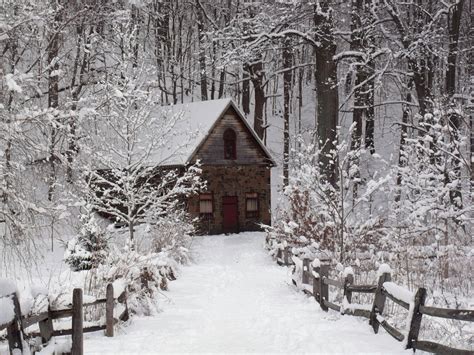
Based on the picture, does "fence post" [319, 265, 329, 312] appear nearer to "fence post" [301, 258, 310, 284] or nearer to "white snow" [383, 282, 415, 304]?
"fence post" [301, 258, 310, 284]

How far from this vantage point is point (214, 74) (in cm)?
4784

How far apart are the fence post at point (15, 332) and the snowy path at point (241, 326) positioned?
1.84 metres

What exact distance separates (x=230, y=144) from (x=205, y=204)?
358 centimetres

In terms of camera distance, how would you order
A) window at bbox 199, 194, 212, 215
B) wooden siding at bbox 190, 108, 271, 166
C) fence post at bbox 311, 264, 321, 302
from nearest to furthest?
1. fence post at bbox 311, 264, 321, 302
2. wooden siding at bbox 190, 108, 271, 166
3. window at bbox 199, 194, 212, 215

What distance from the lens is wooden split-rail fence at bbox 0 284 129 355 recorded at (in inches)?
253

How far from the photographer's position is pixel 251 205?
→ 30.2 m

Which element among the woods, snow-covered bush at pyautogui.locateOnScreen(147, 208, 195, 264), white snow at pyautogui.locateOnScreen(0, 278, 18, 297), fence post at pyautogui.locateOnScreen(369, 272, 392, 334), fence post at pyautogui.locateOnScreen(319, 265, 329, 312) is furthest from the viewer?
snow-covered bush at pyautogui.locateOnScreen(147, 208, 195, 264)

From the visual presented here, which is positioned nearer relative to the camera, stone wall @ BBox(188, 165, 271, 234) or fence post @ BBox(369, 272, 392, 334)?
fence post @ BBox(369, 272, 392, 334)

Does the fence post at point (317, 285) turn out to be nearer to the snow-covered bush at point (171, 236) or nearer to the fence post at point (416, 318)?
the fence post at point (416, 318)

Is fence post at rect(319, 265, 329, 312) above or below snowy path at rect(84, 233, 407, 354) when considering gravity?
above

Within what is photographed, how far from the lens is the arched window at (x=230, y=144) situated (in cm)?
2926

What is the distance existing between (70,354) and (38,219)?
217 centimetres

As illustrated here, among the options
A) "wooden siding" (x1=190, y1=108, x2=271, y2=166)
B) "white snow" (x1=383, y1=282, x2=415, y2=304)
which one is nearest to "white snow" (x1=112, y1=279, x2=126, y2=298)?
"white snow" (x1=383, y1=282, x2=415, y2=304)

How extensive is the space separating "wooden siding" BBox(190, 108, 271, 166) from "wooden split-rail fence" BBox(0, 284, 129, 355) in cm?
1842
